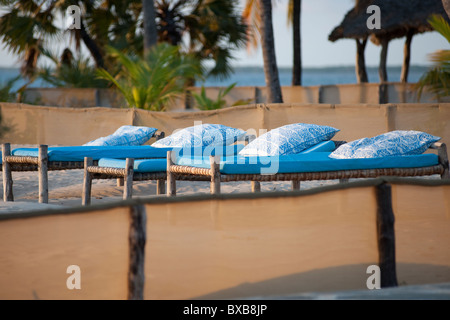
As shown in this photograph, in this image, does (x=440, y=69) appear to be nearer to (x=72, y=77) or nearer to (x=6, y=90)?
(x=6, y=90)

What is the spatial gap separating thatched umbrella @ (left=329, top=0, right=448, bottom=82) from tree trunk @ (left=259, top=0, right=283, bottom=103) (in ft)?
19.3

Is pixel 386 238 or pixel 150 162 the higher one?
pixel 150 162

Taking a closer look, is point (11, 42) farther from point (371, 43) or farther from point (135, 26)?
point (371, 43)

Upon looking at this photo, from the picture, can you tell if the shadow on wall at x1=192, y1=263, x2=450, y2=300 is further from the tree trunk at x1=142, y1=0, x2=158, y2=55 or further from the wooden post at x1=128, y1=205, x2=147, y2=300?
the tree trunk at x1=142, y1=0, x2=158, y2=55

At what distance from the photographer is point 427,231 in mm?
3396

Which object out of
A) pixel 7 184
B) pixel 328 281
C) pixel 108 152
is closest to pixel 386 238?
pixel 328 281

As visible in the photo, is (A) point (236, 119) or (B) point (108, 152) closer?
(B) point (108, 152)

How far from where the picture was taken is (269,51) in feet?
38.8

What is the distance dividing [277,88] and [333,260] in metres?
9.19

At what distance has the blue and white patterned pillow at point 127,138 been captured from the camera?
24.0ft

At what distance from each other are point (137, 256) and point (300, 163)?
8.04 feet

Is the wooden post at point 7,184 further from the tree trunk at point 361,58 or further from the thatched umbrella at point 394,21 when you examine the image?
the tree trunk at point 361,58

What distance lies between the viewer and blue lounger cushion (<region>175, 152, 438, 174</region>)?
5.08 metres
